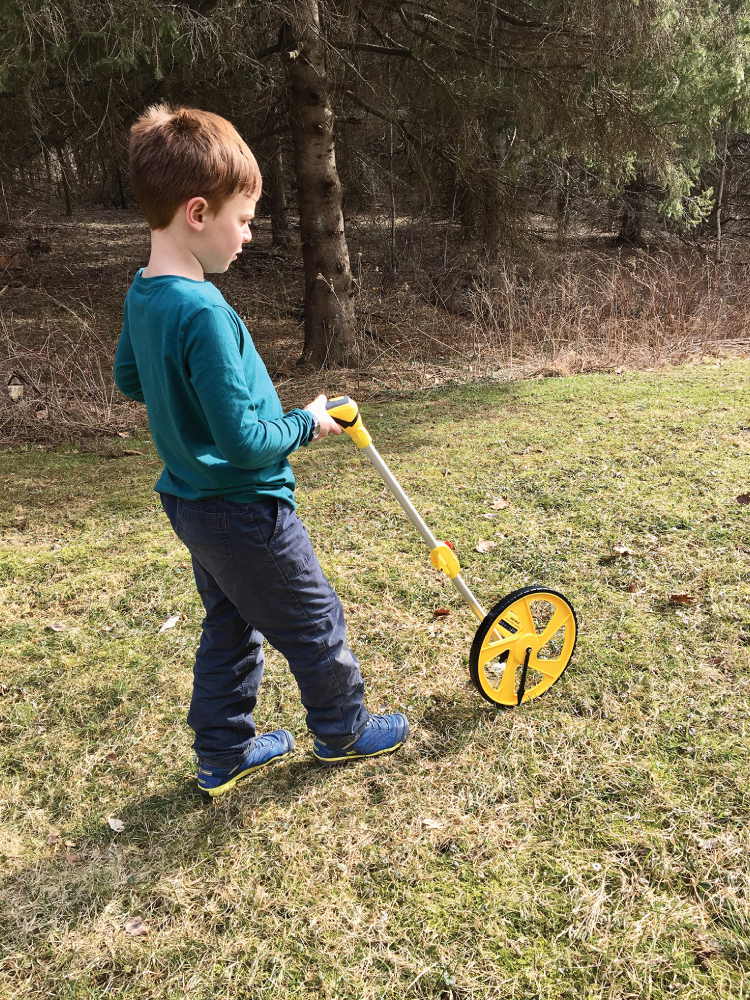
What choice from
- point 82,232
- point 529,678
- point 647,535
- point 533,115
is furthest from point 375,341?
point 82,232

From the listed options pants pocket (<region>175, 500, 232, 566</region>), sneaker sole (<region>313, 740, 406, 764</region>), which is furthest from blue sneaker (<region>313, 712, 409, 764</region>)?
pants pocket (<region>175, 500, 232, 566</region>)

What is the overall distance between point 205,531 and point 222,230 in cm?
79

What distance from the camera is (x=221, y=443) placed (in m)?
1.82

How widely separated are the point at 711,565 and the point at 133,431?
16.0ft

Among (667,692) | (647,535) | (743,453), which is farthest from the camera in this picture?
(743,453)

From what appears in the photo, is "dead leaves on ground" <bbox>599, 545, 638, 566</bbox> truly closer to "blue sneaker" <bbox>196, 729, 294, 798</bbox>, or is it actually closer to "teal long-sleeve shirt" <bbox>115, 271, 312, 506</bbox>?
"blue sneaker" <bbox>196, 729, 294, 798</bbox>

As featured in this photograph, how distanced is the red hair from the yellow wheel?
1.54 m

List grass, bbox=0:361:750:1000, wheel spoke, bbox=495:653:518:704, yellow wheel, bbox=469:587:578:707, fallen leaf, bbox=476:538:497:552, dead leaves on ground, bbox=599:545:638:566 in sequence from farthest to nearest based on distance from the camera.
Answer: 1. fallen leaf, bbox=476:538:497:552
2. dead leaves on ground, bbox=599:545:638:566
3. wheel spoke, bbox=495:653:518:704
4. yellow wheel, bbox=469:587:578:707
5. grass, bbox=0:361:750:1000

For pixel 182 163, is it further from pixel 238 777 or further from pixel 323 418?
pixel 238 777

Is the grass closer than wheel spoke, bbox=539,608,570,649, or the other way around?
the grass

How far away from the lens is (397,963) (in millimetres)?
1872

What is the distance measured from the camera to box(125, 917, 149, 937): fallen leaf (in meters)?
2.01

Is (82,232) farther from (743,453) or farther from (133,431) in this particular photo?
(743,453)

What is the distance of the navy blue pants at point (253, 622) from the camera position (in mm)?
2020
